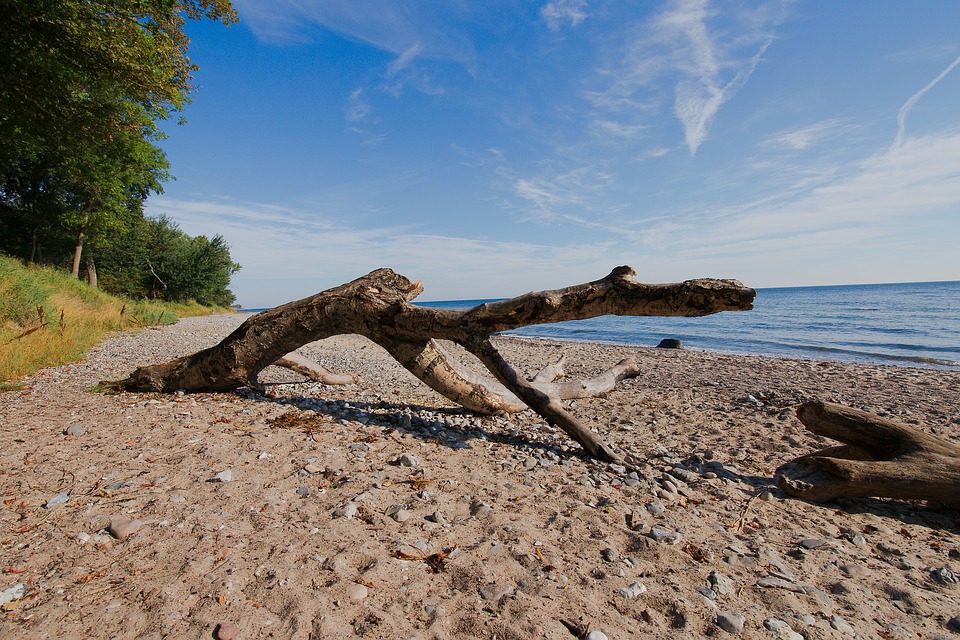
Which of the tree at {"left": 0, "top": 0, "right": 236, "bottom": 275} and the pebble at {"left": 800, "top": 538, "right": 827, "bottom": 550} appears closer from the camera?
the pebble at {"left": 800, "top": 538, "right": 827, "bottom": 550}

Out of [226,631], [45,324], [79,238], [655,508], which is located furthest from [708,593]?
[79,238]

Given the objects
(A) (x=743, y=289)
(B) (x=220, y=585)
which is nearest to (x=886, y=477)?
(A) (x=743, y=289)

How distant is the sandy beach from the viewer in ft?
6.89

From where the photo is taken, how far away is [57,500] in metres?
2.88

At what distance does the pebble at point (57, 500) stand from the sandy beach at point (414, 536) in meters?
0.02

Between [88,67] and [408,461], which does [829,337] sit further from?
[88,67]

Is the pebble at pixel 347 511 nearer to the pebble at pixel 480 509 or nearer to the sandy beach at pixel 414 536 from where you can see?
the sandy beach at pixel 414 536

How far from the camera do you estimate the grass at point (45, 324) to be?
7348 mm

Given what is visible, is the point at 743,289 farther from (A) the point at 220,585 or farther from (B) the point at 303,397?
(B) the point at 303,397

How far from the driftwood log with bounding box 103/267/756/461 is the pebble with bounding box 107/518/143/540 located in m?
3.21

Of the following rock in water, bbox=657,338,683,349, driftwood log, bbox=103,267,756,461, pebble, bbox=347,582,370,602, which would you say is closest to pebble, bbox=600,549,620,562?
pebble, bbox=347,582,370,602

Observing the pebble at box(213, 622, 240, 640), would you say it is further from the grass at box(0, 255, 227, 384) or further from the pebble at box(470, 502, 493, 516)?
the grass at box(0, 255, 227, 384)

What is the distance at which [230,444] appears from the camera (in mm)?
4152

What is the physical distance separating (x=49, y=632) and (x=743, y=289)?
496 cm
